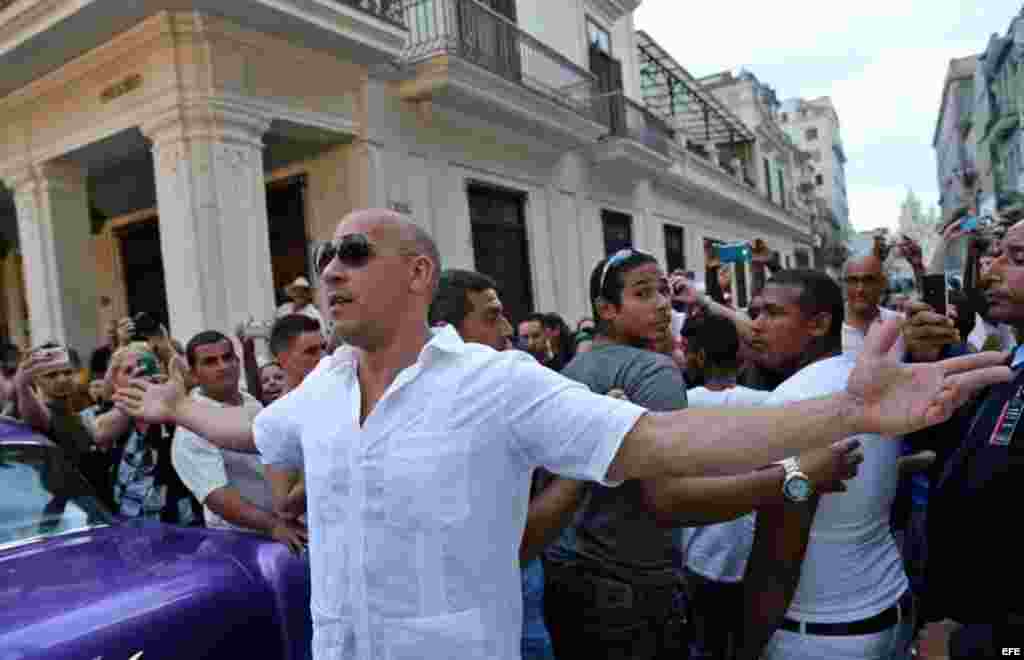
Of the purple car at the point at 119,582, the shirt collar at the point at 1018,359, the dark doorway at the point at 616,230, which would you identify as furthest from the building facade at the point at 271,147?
the shirt collar at the point at 1018,359

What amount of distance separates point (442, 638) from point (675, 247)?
17.6 m

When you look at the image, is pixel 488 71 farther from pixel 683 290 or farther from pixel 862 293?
pixel 862 293

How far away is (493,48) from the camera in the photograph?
36.6 ft

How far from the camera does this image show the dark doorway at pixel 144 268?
439 inches

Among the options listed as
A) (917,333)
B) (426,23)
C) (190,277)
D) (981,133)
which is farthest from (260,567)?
(981,133)

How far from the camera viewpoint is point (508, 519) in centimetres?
175

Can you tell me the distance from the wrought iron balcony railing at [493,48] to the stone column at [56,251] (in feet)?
14.2

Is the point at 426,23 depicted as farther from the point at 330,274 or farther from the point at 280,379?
A: the point at 330,274

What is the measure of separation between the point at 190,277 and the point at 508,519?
6.61 metres

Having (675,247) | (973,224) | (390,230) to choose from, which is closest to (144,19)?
(390,230)

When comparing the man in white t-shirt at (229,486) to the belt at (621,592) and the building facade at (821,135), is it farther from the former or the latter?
the building facade at (821,135)

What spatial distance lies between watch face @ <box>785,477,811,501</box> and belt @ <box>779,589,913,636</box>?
1.42 ft

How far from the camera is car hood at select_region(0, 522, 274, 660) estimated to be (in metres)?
2.37

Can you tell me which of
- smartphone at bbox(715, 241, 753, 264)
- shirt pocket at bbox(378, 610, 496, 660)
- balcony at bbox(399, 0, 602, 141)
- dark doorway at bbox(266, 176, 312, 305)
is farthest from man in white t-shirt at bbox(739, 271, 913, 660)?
balcony at bbox(399, 0, 602, 141)
